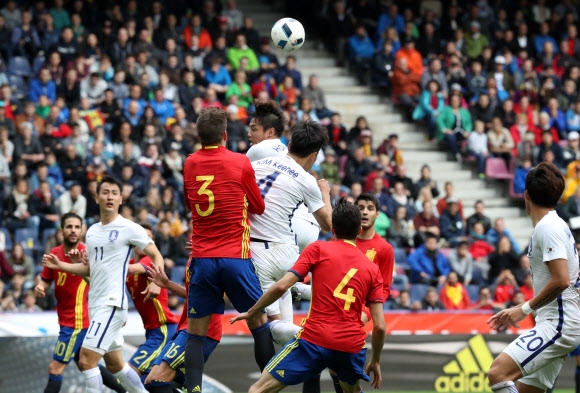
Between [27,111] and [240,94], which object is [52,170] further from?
[240,94]

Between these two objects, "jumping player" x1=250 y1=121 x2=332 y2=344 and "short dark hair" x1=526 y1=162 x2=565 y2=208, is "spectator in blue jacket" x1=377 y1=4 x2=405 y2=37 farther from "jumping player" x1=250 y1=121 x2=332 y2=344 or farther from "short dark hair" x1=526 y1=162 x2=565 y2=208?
"short dark hair" x1=526 y1=162 x2=565 y2=208

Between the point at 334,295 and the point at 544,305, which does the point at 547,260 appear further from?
the point at 334,295

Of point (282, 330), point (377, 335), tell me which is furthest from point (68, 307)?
point (377, 335)

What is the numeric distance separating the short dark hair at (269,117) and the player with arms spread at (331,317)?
173cm

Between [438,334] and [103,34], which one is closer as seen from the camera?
[438,334]

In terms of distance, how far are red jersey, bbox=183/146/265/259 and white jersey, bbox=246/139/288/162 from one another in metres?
0.73

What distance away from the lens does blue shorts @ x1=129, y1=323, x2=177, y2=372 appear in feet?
37.8

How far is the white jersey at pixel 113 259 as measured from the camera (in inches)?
441

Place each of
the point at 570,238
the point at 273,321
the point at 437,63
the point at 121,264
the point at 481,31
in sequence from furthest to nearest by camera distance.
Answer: the point at 481,31 < the point at 437,63 < the point at 121,264 < the point at 273,321 < the point at 570,238

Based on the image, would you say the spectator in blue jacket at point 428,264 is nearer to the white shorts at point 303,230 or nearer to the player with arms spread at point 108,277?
the white shorts at point 303,230

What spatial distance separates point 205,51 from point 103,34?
7.38ft

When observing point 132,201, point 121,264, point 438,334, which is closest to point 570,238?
point 121,264

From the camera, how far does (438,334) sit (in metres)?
15.6

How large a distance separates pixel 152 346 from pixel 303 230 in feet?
7.16
